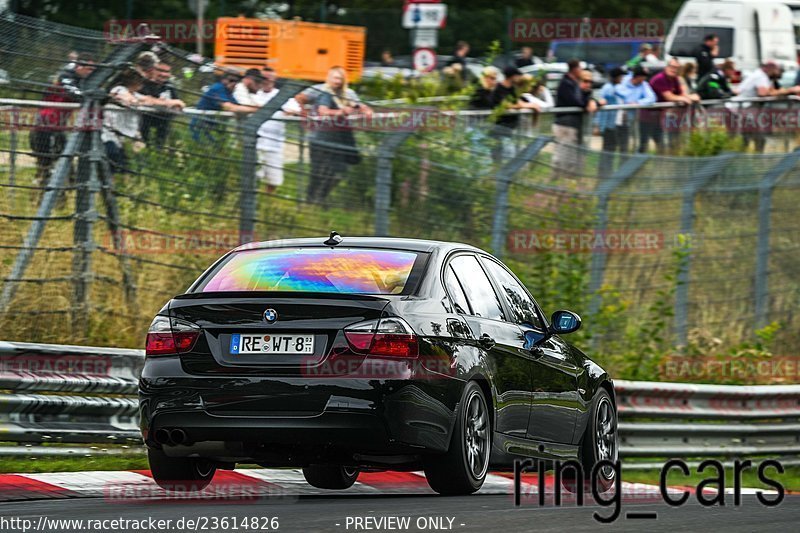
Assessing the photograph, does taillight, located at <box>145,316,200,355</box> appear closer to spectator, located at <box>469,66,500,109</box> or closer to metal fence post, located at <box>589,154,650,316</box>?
metal fence post, located at <box>589,154,650,316</box>

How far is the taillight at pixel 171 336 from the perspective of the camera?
351 inches

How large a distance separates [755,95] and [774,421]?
1027 centimetres

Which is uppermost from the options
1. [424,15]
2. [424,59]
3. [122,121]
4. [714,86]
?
[424,15]

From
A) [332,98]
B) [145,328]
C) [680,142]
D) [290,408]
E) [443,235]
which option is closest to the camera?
[290,408]

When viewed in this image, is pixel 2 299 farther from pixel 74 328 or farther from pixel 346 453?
pixel 346 453

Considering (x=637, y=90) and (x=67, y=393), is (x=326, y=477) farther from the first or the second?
(x=637, y=90)

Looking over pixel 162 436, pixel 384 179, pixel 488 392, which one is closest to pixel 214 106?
pixel 384 179

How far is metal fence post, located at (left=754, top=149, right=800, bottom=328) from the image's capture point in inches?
805

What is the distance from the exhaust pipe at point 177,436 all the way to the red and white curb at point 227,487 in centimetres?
33

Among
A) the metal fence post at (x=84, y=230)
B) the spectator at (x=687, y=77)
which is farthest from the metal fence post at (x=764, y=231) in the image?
the metal fence post at (x=84, y=230)

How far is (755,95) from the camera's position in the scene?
989 inches

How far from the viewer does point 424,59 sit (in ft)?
85.9

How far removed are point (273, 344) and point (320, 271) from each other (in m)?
0.73

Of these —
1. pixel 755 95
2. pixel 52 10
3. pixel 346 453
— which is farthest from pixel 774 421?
pixel 52 10
